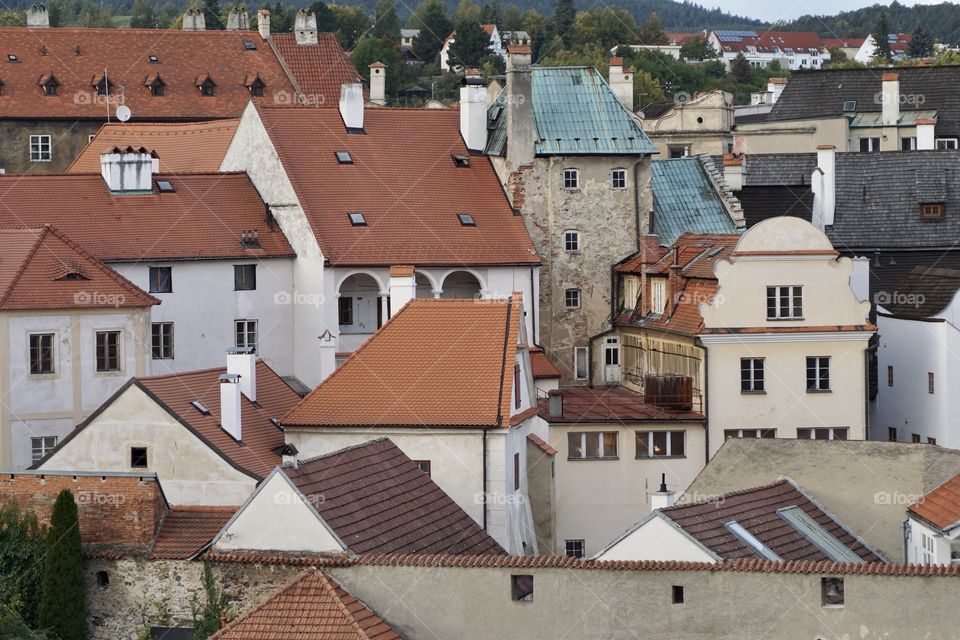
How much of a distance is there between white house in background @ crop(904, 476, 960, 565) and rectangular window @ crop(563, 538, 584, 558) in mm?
10972

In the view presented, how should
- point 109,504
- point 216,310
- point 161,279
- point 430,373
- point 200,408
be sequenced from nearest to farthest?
point 109,504 → point 200,408 → point 430,373 → point 161,279 → point 216,310

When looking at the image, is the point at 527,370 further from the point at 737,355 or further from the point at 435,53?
the point at 435,53

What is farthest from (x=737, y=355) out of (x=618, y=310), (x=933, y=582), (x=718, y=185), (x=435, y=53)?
(x=435, y=53)

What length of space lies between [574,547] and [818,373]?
8.13 m

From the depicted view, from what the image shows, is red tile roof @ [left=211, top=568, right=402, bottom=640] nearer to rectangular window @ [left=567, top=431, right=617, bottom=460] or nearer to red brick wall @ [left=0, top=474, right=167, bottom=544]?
red brick wall @ [left=0, top=474, right=167, bottom=544]

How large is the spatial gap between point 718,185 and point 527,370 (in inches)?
699

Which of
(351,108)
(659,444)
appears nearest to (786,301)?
(659,444)

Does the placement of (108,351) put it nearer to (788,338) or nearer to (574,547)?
(574,547)

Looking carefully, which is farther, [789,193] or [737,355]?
[789,193]

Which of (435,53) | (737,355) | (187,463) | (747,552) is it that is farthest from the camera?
(435,53)

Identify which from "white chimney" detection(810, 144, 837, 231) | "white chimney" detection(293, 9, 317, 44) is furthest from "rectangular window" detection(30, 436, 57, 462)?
"white chimney" detection(293, 9, 317, 44)

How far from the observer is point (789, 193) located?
243ft

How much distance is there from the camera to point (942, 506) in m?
46.4

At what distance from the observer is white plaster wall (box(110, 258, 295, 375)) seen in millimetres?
60531
